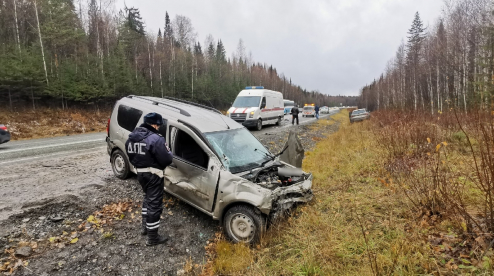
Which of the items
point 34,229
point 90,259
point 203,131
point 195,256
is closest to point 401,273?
point 195,256

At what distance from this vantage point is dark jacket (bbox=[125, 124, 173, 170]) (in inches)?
134

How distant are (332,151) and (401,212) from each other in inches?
223

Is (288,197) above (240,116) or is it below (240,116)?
below

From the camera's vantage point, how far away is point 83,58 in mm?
22766

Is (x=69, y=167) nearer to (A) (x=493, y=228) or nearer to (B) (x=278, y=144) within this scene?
(B) (x=278, y=144)

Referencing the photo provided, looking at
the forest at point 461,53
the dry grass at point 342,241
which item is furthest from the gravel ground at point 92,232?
the forest at point 461,53

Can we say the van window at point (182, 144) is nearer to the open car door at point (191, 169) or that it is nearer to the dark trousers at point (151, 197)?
the open car door at point (191, 169)

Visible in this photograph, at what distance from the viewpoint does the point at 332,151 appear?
9180mm

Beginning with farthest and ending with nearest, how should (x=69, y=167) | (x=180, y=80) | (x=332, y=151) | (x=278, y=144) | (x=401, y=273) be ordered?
(x=180, y=80) → (x=278, y=144) → (x=332, y=151) → (x=69, y=167) → (x=401, y=273)

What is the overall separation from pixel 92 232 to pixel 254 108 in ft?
38.8

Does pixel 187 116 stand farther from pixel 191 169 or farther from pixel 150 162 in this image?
pixel 150 162

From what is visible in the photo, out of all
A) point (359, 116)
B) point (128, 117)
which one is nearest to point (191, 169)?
point (128, 117)

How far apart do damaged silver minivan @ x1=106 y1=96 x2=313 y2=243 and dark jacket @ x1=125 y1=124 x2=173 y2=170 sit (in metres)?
0.68

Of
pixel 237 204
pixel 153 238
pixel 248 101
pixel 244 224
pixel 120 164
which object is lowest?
pixel 153 238
